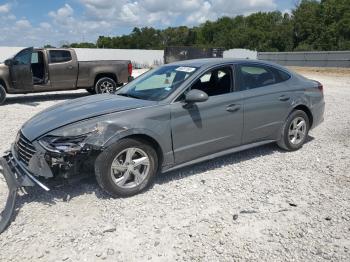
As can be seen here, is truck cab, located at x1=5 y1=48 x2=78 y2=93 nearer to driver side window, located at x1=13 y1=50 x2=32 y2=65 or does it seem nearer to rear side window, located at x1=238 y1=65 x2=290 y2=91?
driver side window, located at x1=13 y1=50 x2=32 y2=65

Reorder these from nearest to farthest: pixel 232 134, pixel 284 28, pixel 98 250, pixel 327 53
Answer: pixel 98 250 → pixel 232 134 → pixel 327 53 → pixel 284 28

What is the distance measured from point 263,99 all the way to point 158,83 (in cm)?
159

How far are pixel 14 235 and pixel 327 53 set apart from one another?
35.7 metres

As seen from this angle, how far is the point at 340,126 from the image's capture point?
795cm

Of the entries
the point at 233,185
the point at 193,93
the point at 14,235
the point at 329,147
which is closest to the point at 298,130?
the point at 329,147

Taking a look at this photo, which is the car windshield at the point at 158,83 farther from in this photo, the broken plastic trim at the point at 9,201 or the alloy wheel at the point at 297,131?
the alloy wheel at the point at 297,131

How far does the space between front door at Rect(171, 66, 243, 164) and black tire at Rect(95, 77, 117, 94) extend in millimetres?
7987

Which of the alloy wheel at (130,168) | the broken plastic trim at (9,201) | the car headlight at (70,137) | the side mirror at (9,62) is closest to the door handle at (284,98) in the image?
the alloy wheel at (130,168)

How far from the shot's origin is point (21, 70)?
11289 millimetres

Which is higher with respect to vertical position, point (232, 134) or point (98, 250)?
point (232, 134)

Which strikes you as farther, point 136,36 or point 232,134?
point 136,36

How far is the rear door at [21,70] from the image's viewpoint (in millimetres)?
11281

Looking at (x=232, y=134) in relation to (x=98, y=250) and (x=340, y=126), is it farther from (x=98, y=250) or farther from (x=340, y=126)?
(x=340, y=126)

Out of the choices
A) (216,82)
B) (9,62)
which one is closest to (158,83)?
(216,82)
